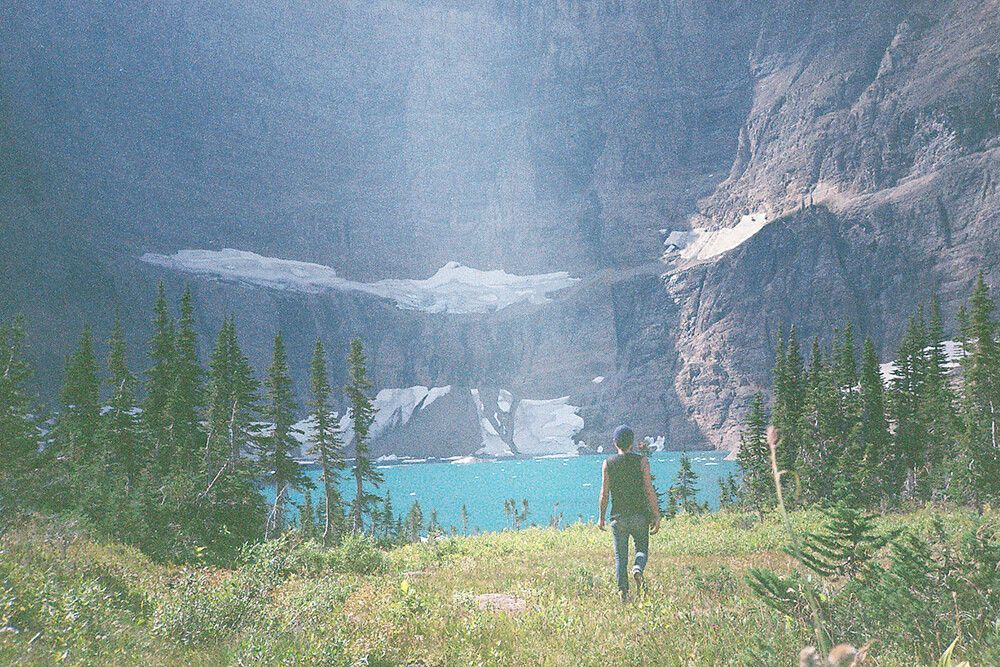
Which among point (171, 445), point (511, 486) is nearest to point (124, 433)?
point (171, 445)

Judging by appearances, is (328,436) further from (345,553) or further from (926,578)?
(926,578)

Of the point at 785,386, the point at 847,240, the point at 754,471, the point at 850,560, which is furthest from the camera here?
the point at 847,240

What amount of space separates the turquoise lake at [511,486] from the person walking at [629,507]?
56697mm

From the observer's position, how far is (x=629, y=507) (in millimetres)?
7535

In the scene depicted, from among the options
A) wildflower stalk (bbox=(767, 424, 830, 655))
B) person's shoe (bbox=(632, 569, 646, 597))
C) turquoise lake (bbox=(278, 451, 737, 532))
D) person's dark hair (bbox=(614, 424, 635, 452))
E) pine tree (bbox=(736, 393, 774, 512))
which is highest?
wildflower stalk (bbox=(767, 424, 830, 655))

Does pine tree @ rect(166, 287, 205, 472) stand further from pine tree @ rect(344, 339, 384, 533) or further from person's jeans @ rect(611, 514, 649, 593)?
person's jeans @ rect(611, 514, 649, 593)

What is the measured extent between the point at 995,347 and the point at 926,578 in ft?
125

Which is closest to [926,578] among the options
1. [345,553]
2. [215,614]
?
[215,614]

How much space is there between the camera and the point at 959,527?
10.9 meters

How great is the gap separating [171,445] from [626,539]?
980 inches

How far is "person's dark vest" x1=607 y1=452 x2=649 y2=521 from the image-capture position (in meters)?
7.50

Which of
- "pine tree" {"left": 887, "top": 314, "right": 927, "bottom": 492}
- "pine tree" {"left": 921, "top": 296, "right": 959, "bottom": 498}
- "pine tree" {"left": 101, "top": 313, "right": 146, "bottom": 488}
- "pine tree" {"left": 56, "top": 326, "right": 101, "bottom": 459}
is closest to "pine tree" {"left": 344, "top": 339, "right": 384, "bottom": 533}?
"pine tree" {"left": 101, "top": 313, "right": 146, "bottom": 488}

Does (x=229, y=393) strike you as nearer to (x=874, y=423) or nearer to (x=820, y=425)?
(x=820, y=425)

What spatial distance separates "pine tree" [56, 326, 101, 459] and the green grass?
27.0 m
